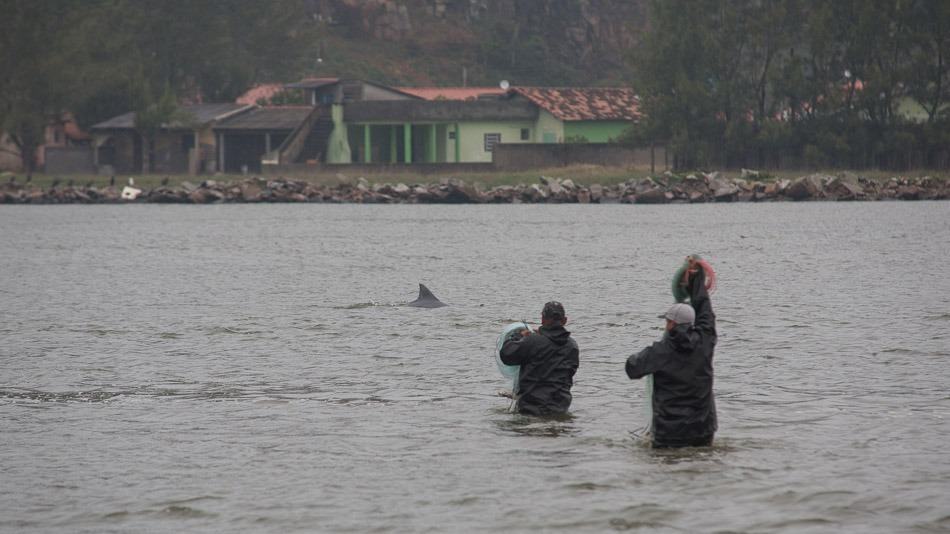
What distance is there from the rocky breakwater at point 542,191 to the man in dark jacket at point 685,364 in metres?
64.5

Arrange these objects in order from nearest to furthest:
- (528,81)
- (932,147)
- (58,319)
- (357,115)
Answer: (58,319), (932,147), (357,115), (528,81)

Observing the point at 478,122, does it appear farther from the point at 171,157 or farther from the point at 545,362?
the point at 545,362

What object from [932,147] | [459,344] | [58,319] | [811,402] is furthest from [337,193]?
[811,402]

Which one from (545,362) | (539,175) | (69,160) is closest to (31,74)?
(69,160)

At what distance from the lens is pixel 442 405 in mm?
17422

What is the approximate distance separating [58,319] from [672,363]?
17875mm

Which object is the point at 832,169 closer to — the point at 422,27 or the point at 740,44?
the point at 740,44

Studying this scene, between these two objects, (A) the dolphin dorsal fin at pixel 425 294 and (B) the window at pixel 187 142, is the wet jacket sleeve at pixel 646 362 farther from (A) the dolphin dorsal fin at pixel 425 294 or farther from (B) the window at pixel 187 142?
(B) the window at pixel 187 142

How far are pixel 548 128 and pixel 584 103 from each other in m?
3.31

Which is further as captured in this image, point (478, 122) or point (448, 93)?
point (448, 93)

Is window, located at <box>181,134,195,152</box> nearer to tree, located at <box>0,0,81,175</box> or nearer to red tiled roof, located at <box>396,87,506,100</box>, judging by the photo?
tree, located at <box>0,0,81,175</box>

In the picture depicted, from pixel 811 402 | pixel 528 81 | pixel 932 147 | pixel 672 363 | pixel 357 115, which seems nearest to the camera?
pixel 672 363

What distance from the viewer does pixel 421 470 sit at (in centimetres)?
1395

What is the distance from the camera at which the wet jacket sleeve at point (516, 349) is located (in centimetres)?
1518
